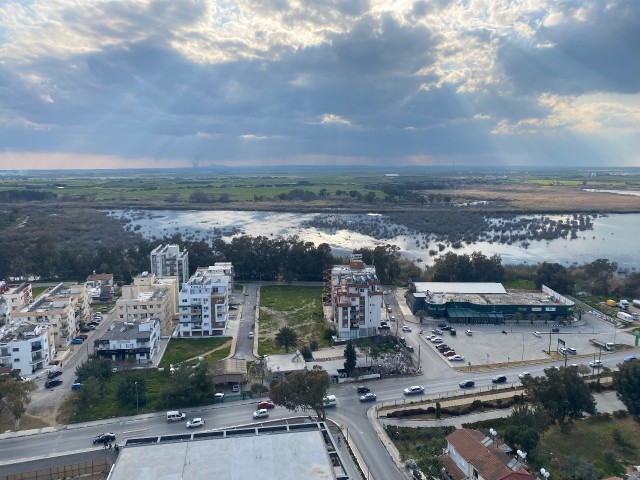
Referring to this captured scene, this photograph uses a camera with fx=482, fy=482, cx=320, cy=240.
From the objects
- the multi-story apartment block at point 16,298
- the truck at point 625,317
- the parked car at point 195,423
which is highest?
the multi-story apartment block at point 16,298

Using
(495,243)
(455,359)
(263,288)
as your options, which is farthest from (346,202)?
(455,359)

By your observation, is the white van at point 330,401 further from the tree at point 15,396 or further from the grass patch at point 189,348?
the tree at point 15,396

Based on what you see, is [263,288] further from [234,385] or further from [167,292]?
[234,385]

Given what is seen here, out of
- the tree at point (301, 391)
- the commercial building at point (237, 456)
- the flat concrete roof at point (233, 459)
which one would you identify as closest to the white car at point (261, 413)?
the tree at point (301, 391)

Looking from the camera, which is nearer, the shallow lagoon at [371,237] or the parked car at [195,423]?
the parked car at [195,423]

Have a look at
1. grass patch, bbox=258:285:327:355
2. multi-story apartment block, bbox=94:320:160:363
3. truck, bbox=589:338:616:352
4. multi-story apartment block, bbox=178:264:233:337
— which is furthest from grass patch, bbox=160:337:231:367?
truck, bbox=589:338:616:352
